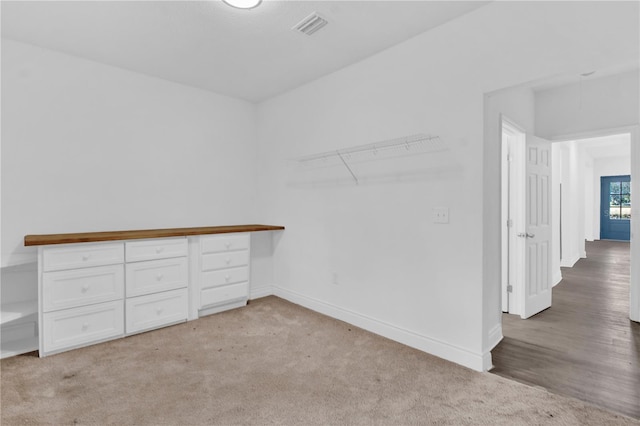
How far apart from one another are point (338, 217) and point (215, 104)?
7.03 feet

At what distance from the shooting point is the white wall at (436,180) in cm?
201

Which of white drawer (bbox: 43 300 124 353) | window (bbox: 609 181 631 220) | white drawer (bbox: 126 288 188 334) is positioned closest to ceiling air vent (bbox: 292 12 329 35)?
white drawer (bbox: 126 288 188 334)

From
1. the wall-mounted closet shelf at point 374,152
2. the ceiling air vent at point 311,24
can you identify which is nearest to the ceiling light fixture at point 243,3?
the ceiling air vent at point 311,24

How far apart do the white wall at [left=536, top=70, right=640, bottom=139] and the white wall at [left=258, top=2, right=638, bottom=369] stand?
75.9 inches

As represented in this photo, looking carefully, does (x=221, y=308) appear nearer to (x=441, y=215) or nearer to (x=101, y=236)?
(x=101, y=236)

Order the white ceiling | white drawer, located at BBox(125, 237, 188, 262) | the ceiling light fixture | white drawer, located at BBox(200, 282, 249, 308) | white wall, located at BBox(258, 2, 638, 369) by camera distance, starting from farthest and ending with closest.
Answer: white drawer, located at BBox(200, 282, 249, 308), white drawer, located at BBox(125, 237, 188, 262), the white ceiling, the ceiling light fixture, white wall, located at BBox(258, 2, 638, 369)

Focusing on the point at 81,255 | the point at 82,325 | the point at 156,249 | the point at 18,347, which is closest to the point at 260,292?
the point at 156,249

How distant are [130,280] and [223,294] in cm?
96

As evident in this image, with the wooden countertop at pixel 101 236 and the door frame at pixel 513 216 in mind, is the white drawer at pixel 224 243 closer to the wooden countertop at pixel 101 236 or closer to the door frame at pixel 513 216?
the wooden countertop at pixel 101 236

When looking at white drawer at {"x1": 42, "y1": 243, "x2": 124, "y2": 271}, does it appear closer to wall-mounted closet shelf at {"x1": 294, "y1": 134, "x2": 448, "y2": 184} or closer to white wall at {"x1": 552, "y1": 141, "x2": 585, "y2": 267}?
wall-mounted closet shelf at {"x1": 294, "y1": 134, "x2": 448, "y2": 184}

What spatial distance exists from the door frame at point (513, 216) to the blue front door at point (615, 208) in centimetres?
1030

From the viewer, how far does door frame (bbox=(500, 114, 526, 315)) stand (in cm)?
340

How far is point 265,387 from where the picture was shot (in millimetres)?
2080

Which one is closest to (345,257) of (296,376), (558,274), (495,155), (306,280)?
(306,280)
